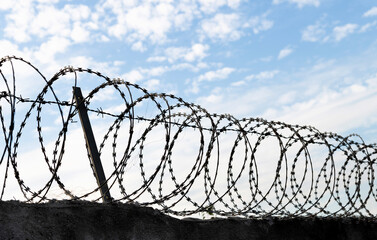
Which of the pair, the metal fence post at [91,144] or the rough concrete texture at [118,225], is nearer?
the rough concrete texture at [118,225]

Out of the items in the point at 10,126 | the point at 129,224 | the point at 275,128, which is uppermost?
the point at 275,128

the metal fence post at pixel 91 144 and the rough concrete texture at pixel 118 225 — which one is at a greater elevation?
the metal fence post at pixel 91 144

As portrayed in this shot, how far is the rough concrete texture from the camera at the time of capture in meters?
5.45

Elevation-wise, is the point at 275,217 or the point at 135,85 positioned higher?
the point at 135,85

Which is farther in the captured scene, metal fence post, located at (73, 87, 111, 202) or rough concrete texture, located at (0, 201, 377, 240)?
metal fence post, located at (73, 87, 111, 202)

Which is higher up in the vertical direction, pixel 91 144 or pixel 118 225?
pixel 91 144

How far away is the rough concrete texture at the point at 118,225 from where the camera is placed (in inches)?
215

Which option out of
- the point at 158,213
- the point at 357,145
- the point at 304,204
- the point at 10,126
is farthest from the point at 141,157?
the point at 357,145

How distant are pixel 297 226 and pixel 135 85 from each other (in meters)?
4.16

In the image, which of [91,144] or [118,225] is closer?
[118,225]

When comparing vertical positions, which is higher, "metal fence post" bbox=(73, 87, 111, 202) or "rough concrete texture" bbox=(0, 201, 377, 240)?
"metal fence post" bbox=(73, 87, 111, 202)

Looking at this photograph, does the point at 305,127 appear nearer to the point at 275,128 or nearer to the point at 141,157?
the point at 275,128

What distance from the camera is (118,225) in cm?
632

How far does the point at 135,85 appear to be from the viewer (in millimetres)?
6387
